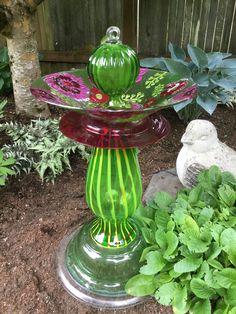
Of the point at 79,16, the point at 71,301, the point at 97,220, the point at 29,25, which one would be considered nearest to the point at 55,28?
the point at 79,16

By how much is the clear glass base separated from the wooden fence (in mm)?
2739

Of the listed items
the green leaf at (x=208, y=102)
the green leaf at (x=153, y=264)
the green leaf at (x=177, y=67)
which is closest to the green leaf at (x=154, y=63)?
the green leaf at (x=177, y=67)

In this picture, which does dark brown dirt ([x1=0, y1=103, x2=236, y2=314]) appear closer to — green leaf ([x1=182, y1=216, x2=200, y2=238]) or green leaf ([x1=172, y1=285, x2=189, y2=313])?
green leaf ([x1=172, y1=285, x2=189, y2=313])

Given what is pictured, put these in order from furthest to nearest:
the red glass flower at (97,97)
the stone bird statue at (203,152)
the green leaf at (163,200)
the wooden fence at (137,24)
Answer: the wooden fence at (137,24) → the stone bird statue at (203,152) → the green leaf at (163,200) → the red glass flower at (97,97)

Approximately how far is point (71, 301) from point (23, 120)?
187 centimetres

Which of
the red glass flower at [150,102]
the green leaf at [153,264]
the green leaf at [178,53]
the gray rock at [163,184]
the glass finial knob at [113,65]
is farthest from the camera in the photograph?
the green leaf at [178,53]

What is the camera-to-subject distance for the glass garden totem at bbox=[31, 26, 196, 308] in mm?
1322

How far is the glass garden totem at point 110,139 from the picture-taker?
132 cm

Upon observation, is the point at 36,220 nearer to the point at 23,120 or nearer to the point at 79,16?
the point at 23,120

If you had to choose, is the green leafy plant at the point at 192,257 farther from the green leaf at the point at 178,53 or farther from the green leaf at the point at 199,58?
the green leaf at the point at 178,53

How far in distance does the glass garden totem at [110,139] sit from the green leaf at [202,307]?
29cm

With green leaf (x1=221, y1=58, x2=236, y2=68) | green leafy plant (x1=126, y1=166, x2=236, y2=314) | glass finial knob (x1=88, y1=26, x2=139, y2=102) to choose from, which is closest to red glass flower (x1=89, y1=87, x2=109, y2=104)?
glass finial knob (x1=88, y1=26, x2=139, y2=102)

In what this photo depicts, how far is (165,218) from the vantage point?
1.87m

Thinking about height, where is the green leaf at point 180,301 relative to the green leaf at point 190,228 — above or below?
below
